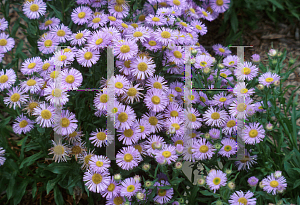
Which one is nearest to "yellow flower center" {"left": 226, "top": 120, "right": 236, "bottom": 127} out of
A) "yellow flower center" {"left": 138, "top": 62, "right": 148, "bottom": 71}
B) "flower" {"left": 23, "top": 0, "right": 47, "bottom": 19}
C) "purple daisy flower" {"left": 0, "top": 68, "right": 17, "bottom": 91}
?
"yellow flower center" {"left": 138, "top": 62, "right": 148, "bottom": 71}

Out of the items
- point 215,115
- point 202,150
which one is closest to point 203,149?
point 202,150

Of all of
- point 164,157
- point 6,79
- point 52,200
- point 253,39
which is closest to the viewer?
point 164,157

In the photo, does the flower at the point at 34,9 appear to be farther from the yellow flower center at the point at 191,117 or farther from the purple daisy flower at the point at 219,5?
the purple daisy flower at the point at 219,5

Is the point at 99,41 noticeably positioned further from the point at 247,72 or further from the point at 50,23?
the point at 247,72

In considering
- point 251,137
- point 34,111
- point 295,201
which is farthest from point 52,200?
point 295,201

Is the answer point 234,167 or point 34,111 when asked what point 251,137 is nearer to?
point 234,167
